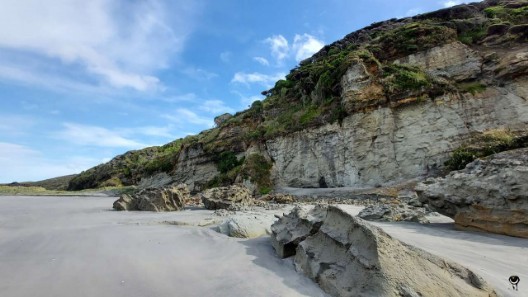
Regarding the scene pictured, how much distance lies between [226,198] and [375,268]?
12054 mm

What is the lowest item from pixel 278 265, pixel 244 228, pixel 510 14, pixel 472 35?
pixel 278 265

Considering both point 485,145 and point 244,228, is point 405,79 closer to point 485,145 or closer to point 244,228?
point 485,145

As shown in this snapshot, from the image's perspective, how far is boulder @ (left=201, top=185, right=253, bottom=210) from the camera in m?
14.2

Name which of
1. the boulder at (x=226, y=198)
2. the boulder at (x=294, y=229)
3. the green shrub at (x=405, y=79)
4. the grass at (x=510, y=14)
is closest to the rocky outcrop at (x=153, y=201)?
the boulder at (x=226, y=198)

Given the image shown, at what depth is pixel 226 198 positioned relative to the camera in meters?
15.1

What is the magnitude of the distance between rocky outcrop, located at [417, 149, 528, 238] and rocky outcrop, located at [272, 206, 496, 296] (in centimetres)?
394

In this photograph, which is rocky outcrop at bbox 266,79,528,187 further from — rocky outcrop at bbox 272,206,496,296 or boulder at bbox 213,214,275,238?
rocky outcrop at bbox 272,206,496,296

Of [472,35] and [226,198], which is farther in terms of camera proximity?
[472,35]

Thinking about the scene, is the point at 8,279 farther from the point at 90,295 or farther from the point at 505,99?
the point at 505,99

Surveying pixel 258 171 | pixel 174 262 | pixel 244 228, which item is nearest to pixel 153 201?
pixel 244 228

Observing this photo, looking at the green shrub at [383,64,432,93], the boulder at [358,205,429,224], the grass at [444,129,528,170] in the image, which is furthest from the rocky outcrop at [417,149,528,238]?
the green shrub at [383,64,432,93]

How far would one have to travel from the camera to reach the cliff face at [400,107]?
2020 centimetres

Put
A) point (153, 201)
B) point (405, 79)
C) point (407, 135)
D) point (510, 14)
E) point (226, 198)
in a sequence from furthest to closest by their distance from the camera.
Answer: point (510, 14)
point (405, 79)
point (407, 135)
point (226, 198)
point (153, 201)

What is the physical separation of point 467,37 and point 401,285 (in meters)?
27.8
